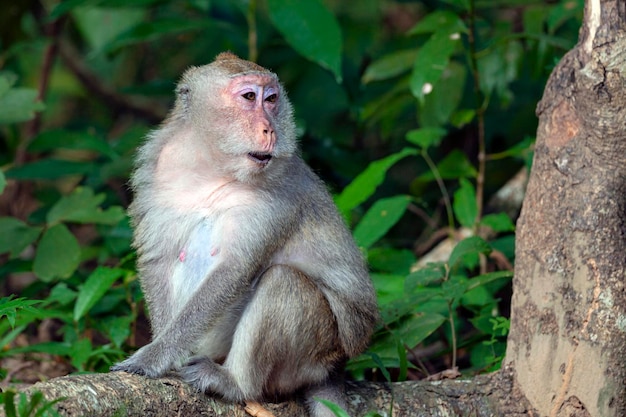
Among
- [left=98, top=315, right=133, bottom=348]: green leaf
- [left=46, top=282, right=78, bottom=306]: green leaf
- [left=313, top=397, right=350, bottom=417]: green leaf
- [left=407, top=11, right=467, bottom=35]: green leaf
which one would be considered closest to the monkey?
[left=313, top=397, right=350, bottom=417]: green leaf

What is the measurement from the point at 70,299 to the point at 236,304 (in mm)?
1668

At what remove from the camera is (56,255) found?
19.1ft

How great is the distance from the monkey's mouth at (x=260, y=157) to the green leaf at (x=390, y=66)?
2.72 metres

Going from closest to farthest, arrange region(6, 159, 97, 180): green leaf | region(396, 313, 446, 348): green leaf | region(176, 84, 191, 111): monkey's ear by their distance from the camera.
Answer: region(176, 84, 191, 111): monkey's ear → region(396, 313, 446, 348): green leaf → region(6, 159, 97, 180): green leaf

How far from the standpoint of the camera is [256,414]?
4.04 metres

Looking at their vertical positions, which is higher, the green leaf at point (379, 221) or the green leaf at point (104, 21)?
the green leaf at point (104, 21)

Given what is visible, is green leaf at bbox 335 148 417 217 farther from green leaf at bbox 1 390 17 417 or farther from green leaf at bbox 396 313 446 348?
green leaf at bbox 1 390 17 417

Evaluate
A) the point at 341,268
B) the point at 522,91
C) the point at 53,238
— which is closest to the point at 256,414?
the point at 341,268

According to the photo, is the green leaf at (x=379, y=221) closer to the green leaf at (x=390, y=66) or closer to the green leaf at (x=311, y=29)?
the green leaf at (x=311, y=29)

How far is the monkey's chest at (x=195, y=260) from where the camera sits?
4465 millimetres

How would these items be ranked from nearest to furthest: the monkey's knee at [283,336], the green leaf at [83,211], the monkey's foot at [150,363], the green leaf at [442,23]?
1. the monkey's foot at [150,363]
2. the monkey's knee at [283,336]
3. the green leaf at [83,211]
4. the green leaf at [442,23]

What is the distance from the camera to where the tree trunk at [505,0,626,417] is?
13.3 feet

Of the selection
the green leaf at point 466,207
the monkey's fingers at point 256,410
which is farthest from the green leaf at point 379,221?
the monkey's fingers at point 256,410

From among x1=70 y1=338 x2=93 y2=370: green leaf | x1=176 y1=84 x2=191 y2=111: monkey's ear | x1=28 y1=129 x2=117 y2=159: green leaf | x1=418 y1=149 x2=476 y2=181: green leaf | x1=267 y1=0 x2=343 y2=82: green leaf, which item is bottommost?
x1=70 y1=338 x2=93 y2=370: green leaf
